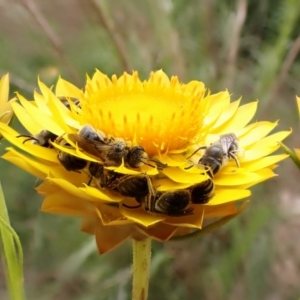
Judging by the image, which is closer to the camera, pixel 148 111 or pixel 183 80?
pixel 148 111

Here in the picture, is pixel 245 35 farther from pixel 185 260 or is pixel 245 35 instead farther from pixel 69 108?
pixel 69 108

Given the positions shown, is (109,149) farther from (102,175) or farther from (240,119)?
(240,119)

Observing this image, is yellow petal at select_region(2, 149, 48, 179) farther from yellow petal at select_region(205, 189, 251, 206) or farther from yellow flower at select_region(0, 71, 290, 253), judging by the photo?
yellow petal at select_region(205, 189, 251, 206)

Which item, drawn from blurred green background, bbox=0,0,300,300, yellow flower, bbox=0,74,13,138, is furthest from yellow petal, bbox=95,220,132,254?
blurred green background, bbox=0,0,300,300

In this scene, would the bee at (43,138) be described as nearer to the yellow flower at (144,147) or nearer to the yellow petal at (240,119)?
the yellow flower at (144,147)

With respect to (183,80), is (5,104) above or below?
above

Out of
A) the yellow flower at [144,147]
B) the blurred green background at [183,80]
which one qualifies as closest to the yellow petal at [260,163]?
the yellow flower at [144,147]

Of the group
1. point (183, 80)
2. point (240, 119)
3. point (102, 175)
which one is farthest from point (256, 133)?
point (183, 80)
